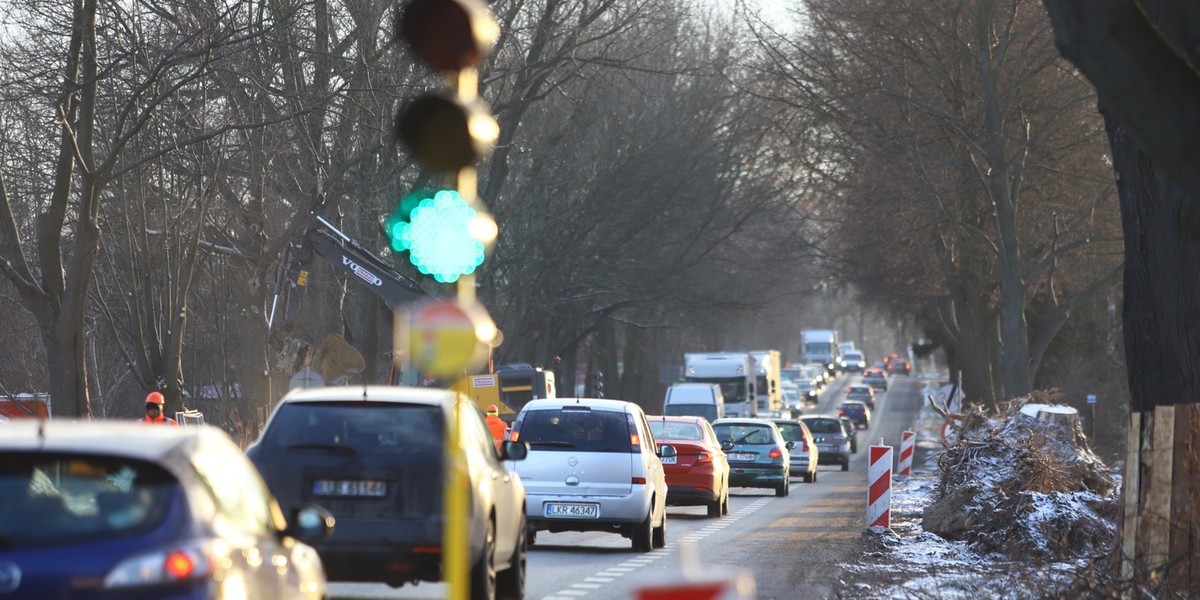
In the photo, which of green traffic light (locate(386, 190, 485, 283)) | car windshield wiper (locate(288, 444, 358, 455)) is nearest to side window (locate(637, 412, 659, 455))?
green traffic light (locate(386, 190, 485, 283))

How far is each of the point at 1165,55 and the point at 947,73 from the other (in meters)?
29.1

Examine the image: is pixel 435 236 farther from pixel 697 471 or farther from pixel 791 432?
pixel 791 432

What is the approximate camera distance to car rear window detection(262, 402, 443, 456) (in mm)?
11719

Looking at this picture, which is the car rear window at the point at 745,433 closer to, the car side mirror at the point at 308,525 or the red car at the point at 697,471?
the red car at the point at 697,471

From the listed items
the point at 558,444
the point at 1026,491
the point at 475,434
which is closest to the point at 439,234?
the point at 475,434

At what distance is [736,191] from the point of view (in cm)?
6241

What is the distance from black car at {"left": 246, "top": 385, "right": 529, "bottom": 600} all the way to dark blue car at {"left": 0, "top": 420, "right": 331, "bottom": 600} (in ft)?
14.0

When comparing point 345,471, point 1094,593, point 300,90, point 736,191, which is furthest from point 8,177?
point 736,191

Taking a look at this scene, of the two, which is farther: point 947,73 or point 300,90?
point 947,73

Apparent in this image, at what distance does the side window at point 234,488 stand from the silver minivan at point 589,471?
10.1 m

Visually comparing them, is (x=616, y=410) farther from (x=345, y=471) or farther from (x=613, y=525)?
(x=345, y=471)

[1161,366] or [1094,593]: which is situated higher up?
[1161,366]

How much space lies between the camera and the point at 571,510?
1805 cm

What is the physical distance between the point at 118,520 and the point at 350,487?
17.3ft
